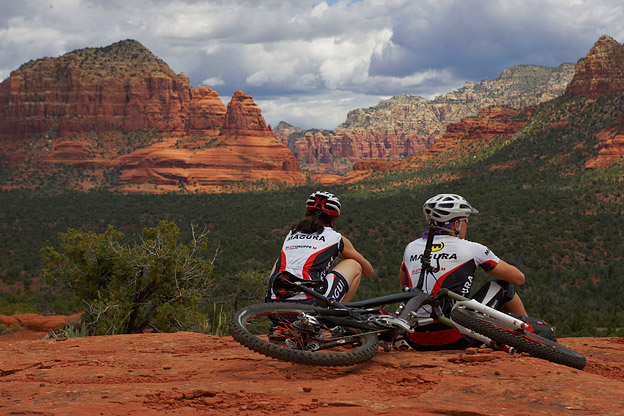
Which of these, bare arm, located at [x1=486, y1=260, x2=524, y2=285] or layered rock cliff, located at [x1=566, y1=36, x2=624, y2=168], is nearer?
bare arm, located at [x1=486, y1=260, x2=524, y2=285]

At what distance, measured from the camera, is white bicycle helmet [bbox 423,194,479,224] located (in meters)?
5.61

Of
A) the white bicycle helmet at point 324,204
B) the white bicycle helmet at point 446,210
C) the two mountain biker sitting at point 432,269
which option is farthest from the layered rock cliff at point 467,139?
the white bicycle helmet at point 446,210

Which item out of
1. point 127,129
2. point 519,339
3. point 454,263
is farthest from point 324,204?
point 127,129

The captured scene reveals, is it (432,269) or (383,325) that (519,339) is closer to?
(432,269)

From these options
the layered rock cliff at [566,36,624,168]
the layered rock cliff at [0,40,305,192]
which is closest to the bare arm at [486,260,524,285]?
the layered rock cliff at [566,36,624,168]

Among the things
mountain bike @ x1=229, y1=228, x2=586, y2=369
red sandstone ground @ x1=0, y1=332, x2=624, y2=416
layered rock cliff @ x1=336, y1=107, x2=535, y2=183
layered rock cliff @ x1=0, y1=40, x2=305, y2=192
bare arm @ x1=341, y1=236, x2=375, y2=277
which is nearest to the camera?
red sandstone ground @ x1=0, y1=332, x2=624, y2=416

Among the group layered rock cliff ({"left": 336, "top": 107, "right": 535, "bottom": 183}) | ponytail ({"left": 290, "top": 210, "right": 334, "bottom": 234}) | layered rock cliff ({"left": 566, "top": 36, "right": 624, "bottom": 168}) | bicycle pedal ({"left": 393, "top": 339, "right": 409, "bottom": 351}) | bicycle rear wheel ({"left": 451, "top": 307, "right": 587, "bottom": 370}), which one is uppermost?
layered rock cliff ({"left": 566, "top": 36, "right": 624, "bottom": 168})

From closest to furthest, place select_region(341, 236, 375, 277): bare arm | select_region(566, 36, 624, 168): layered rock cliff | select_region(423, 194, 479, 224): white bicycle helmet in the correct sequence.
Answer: select_region(423, 194, 479, 224): white bicycle helmet → select_region(341, 236, 375, 277): bare arm → select_region(566, 36, 624, 168): layered rock cliff

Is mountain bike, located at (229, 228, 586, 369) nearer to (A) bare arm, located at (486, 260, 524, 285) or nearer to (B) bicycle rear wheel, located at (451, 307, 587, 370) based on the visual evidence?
(B) bicycle rear wheel, located at (451, 307, 587, 370)

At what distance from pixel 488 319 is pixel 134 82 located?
153959mm

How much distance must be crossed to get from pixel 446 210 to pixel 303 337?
2.01m

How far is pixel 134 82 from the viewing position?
146 meters

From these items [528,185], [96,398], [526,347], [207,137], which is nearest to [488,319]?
[526,347]

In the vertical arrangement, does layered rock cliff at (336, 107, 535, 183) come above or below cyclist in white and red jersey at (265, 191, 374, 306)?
above
